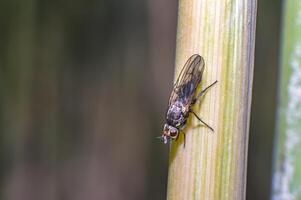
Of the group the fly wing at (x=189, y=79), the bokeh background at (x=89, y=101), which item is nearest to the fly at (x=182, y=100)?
the fly wing at (x=189, y=79)

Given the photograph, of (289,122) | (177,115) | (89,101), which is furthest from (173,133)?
(89,101)

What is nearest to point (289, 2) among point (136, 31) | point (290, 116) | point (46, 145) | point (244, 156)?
point (290, 116)

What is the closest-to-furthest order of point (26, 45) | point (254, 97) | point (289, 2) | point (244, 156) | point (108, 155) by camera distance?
1. point (244, 156)
2. point (289, 2)
3. point (26, 45)
4. point (108, 155)
5. point (254, 97)

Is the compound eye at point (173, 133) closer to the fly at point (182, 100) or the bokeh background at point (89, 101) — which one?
the fly at point (182, 100)

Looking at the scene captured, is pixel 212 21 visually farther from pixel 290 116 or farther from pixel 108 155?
pixel 108 155

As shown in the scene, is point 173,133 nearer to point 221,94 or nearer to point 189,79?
point 189,79
